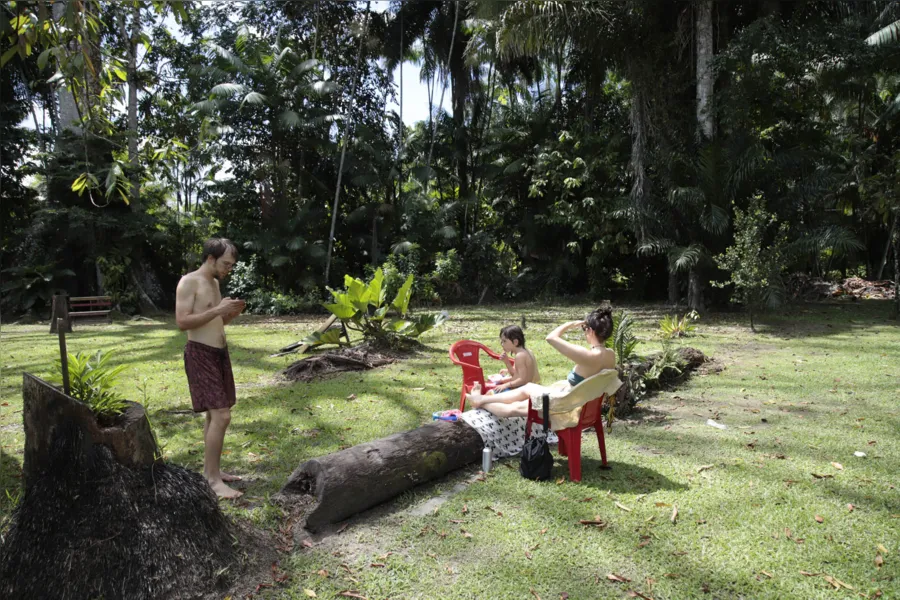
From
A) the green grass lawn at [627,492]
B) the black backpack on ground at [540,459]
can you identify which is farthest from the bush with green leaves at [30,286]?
the black backpack on ground at [540,459]

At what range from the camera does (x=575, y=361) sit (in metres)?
4.35

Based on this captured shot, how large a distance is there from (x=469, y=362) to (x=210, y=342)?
2.63m

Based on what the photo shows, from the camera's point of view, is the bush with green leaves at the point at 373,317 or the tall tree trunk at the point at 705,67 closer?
the bush with green leaves at the point at 373,317

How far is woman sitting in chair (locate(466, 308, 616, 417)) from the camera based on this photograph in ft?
14.4

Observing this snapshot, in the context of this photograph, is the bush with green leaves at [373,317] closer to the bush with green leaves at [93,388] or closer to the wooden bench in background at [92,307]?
the bush with green leaves at [93,388]

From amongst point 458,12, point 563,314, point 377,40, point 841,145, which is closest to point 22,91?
point 377,40

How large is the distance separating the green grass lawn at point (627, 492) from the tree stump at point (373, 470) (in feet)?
0.40

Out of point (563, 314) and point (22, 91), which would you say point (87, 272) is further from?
point (563, 314)

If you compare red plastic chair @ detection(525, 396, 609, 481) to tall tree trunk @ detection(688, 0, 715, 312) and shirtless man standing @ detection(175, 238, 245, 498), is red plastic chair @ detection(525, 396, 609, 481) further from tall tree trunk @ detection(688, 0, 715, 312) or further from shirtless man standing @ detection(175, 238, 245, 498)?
tall tree trunk @ detection(688, 0, 715, 312)

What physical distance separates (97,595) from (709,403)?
19.7 ft

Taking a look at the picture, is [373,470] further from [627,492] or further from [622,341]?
[622,341]

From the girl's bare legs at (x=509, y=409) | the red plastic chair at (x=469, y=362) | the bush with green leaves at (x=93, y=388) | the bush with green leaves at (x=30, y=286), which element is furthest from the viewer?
the bush with green leaves at (x=30, y=286)

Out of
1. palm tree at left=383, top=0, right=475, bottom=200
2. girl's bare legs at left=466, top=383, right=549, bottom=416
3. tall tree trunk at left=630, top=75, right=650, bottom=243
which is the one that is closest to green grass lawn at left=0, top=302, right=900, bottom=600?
girl's bare legs at left=466, top=383, right=549, bottom=416

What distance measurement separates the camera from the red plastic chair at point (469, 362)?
559 cm
